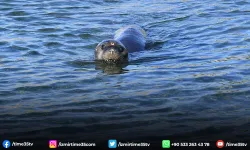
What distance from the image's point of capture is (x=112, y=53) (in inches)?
453

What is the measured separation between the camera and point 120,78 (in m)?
10.3

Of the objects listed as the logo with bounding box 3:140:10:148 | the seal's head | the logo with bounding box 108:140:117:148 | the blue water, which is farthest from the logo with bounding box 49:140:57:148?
the seal's head

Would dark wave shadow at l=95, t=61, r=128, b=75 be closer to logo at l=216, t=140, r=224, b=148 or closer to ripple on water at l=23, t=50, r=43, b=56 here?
ripple on water at l=23, t=50, r=43, b=56

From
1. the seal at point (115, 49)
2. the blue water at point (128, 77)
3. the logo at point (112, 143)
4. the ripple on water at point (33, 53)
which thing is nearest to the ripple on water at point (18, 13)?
the blue water at point (128, 77)

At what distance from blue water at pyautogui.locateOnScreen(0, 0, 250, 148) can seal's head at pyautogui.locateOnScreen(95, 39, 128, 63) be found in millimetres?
165

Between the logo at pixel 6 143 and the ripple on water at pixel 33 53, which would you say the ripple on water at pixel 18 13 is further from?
the logo at pixel 6 143

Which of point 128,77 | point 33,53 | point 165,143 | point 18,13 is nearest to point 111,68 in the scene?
point 128,77

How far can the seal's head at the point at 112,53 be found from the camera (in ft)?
37.8

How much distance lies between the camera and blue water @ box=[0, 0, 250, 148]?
7.73 meters

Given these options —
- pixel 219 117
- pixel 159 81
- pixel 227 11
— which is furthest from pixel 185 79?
pixel 227 11

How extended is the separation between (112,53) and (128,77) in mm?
1340

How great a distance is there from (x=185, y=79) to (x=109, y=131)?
9.04 feet

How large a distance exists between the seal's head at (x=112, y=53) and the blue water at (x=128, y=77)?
165mm

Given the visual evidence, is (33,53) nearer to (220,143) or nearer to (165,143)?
(165,143)
